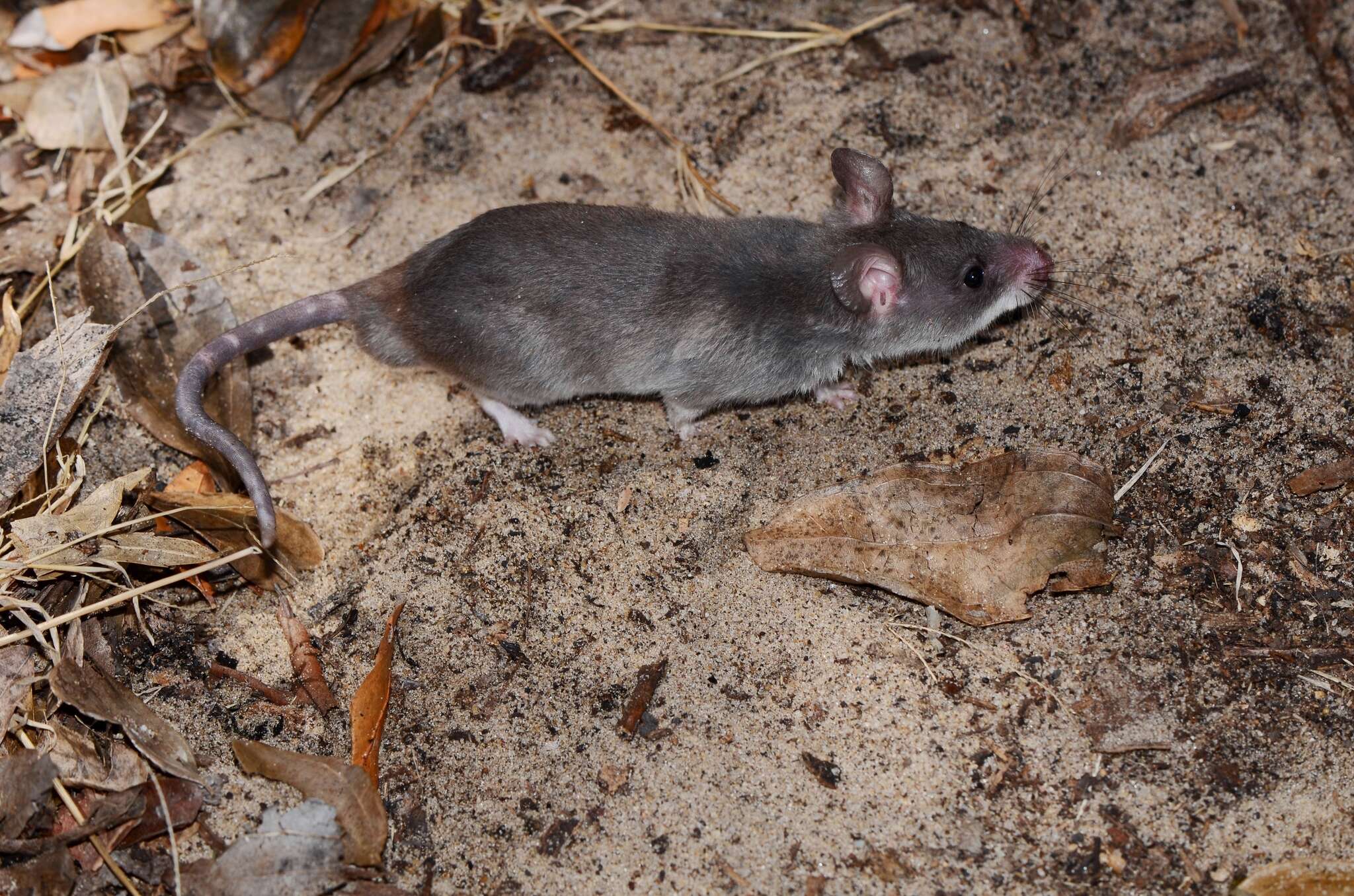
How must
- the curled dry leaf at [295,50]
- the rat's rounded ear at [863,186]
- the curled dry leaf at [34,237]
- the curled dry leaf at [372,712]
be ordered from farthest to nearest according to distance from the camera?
1. the curled dry leaf at [295,50]
2. the curled dry leaf at [34,237]
3. the rat's rounded ear at [863,186]
4. the curled dry leaf at [372,712]

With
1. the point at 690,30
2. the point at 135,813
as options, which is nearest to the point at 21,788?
the point at 135,813


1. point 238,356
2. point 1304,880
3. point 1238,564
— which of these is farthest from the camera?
point 238,356

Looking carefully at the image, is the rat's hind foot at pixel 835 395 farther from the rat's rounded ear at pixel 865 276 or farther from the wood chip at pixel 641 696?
the wood chip at pixel 641 696

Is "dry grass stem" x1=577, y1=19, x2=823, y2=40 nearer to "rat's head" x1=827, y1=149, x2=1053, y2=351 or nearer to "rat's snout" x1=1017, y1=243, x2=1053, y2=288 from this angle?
"rat's head" x1=827, y1=149, x2=1053, y2=351

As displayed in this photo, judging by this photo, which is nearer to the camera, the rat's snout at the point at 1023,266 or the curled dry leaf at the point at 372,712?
the curled dry leaf at the point at 372,712

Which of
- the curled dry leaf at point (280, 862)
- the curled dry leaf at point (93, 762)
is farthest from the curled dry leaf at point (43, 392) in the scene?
the curled dry leaf at point (280, 862)

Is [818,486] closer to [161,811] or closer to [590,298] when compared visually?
[590,298]

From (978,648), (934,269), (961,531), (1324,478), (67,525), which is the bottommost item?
(67,525)

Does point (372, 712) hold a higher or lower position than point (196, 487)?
lower
